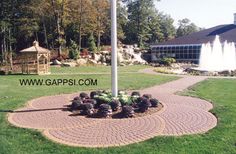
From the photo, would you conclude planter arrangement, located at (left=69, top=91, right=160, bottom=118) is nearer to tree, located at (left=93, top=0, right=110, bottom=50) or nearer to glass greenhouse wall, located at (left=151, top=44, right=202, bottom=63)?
glass greenhouse wall, located at (left=151, top=44, right=202, bottom=63)

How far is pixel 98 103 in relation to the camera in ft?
38.7

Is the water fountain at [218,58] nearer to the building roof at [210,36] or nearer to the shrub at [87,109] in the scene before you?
the building roof at [210,36]

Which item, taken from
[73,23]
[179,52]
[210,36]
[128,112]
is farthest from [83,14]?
[128,112]

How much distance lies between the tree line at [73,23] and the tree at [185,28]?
5298mm

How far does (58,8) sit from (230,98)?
3209cm

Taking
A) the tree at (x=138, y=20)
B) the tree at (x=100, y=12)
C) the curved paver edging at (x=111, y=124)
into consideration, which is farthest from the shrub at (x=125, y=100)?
the tree at (x=138, y=20)

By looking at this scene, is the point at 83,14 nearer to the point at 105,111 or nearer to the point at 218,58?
the point at 218,58

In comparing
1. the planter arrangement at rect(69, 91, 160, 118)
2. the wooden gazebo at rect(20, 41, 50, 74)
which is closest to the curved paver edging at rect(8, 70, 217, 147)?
the planter arrangement at rect(69, 91, 160, 118)

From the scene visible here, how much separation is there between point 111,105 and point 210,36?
40.6 m

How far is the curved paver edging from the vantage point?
8.29 meters

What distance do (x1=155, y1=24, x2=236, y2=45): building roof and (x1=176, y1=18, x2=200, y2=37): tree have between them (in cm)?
1991

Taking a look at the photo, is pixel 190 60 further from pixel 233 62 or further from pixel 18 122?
pixel 18 122

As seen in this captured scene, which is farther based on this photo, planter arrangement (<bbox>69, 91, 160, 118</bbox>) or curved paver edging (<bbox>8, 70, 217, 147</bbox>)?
planter arrangement (<bbox>69, 91, 160, 118</bbox>)

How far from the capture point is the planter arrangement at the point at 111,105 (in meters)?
10.5
